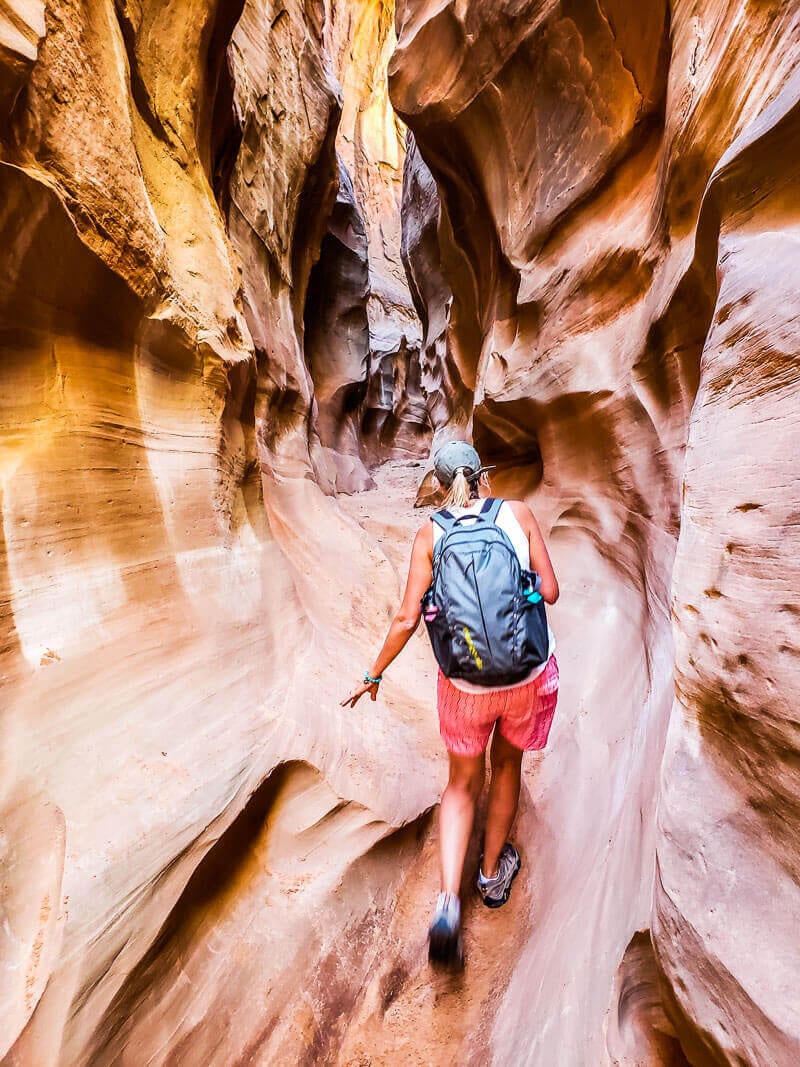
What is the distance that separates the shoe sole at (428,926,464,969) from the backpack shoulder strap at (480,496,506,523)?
4.53 ft

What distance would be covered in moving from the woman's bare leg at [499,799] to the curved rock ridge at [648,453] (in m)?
0.25

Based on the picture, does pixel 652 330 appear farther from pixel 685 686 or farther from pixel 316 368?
pixel 316 368

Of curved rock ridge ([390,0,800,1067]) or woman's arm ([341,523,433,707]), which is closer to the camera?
curved rock ridge ([390,0,800,1067])

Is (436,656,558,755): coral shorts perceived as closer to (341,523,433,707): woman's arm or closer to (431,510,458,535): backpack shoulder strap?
(341,523,433,707): woman's arm

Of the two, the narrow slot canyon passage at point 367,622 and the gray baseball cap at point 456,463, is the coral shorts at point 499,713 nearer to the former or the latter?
the narrow slot canyon passage at point 367,622

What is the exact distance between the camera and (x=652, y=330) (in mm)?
2680

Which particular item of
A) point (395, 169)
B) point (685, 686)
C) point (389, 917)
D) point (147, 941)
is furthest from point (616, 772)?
point (395, 169)

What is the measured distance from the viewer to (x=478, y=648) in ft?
5.14

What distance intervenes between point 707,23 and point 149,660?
3.89 meters

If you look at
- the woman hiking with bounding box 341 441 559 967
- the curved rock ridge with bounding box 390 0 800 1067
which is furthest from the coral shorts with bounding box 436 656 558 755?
the curved rock ridge with bounding box 390 0 800 1067

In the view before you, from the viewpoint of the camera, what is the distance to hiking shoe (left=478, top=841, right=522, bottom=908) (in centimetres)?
201

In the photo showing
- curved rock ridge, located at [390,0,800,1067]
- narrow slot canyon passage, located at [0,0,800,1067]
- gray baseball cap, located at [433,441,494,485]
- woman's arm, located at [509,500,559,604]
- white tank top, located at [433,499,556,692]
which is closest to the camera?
curved rock ridge, located at [390,0,800,1067]

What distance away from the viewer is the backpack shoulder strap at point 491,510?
173cm

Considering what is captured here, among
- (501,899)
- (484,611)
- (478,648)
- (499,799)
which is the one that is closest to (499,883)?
(501,899)
